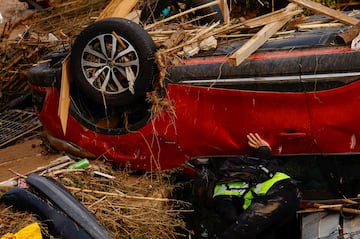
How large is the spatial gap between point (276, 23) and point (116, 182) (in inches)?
86.2

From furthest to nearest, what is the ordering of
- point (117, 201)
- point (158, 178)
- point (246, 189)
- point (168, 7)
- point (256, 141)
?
1. point (168, 7)
2. point (158, 178)
3. point (117, 201)
4. point (256, 141)
5. point (246, 189)

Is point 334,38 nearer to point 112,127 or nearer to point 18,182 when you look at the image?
point 112,127

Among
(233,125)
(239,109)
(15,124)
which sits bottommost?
(15,124)

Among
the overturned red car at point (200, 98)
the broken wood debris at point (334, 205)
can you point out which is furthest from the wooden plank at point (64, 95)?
the broken wood debris at point (334, 205)

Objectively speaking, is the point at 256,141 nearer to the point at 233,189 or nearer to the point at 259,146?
the point at 259,146

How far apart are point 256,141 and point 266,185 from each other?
1.41 feet

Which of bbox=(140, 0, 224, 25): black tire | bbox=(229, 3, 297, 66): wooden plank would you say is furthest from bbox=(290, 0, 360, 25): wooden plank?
bbox=(140, 0, 224, 25): black tire

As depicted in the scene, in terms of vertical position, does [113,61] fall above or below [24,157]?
above

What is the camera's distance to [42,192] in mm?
6016

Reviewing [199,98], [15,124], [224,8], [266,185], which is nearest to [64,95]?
[199,98]

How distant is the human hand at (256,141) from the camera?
19.9 feet

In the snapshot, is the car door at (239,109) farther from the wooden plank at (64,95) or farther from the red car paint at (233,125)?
the wooden plank at (64,95)

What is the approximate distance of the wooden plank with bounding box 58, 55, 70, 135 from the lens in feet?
22.7

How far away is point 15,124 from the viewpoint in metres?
9.73
